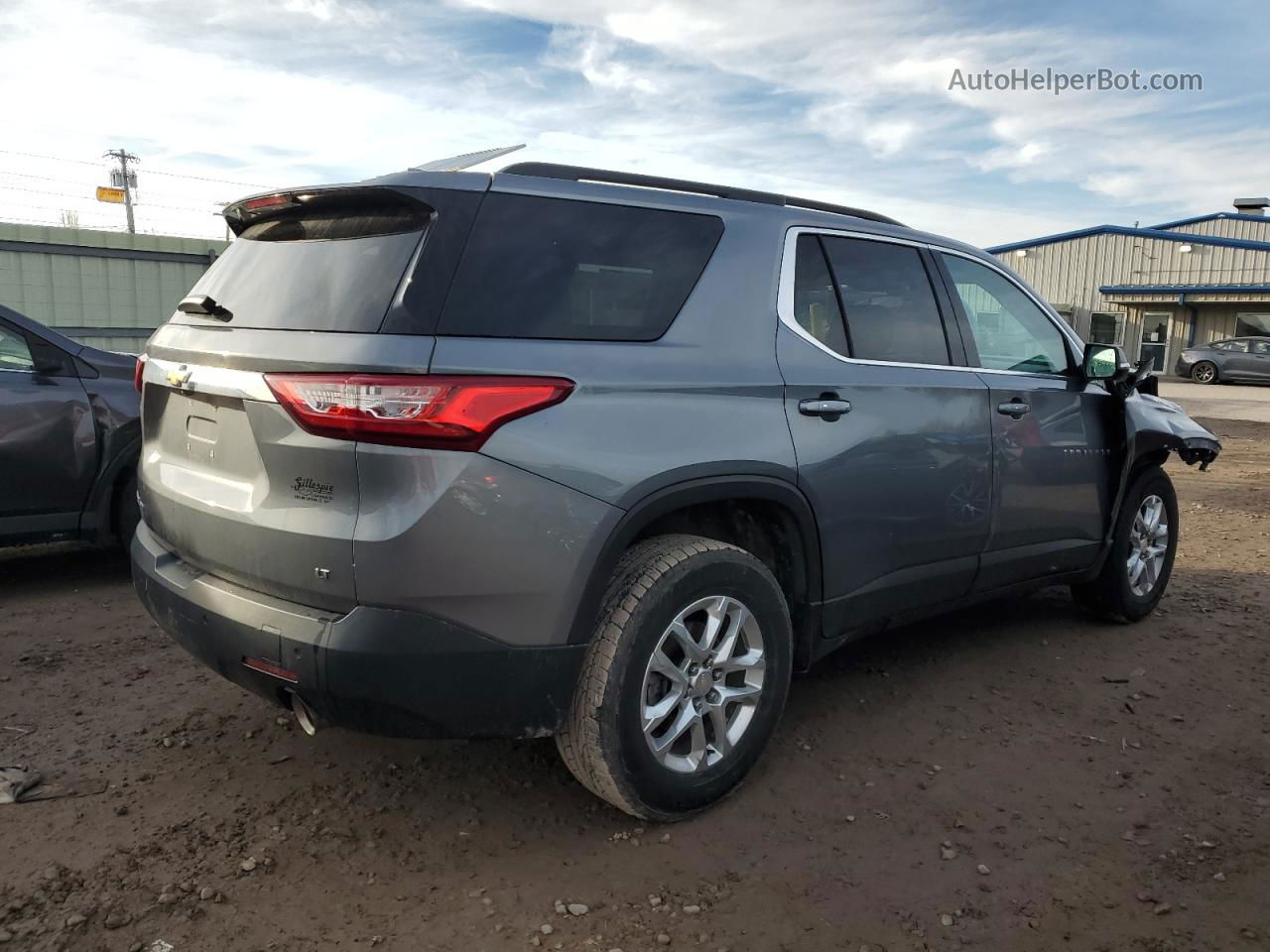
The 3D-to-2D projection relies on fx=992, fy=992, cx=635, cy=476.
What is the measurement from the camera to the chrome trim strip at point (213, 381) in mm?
2543

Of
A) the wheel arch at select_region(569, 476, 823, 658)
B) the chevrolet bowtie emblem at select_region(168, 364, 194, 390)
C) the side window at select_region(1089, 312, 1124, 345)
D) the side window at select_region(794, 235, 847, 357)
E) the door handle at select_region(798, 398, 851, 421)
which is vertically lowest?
the wheel arch at select_region(569, 476, 823, 658)

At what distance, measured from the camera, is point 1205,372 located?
92.0 feet

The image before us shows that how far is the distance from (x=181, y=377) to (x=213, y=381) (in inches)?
9.4

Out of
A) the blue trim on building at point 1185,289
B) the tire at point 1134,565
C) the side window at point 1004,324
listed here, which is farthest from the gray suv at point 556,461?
the blue trim on building at point 1185,289

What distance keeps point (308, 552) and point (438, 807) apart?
1.02 metres

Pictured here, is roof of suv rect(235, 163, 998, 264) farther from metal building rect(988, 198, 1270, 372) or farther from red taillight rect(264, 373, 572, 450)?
metal building rect(988, 198, 1270, 372)

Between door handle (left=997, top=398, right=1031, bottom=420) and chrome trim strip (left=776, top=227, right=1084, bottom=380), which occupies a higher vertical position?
chrome trim strip (left=776, top=227, right=1084, bottom=380)

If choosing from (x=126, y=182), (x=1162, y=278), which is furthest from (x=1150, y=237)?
(x=126, y=182)

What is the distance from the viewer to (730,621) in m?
2.97

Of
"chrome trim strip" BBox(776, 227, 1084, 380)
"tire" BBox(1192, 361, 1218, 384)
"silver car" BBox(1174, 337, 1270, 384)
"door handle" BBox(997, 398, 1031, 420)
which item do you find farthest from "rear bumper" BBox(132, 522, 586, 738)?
"tire" BBox(1192, 361, 1218, 384)

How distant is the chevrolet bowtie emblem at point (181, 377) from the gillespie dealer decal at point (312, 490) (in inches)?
24.8

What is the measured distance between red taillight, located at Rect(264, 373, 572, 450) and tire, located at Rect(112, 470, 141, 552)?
3.42m

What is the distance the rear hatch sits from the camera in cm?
239

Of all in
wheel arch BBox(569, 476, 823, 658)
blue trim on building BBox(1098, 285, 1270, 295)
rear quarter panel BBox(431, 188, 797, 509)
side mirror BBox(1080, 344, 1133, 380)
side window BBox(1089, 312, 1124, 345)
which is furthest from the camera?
side window BBox(1089, 312, 1124, 345)
